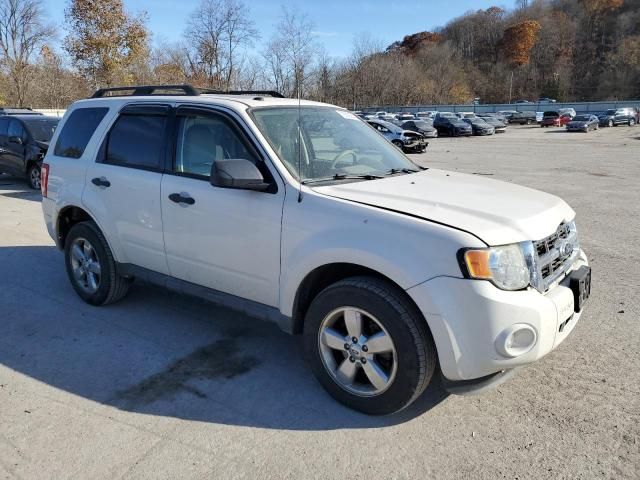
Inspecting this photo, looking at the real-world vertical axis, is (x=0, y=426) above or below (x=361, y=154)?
below

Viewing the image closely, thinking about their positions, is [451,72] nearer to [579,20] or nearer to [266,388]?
[579,20]

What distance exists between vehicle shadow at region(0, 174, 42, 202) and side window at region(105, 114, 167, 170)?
737 centimetres

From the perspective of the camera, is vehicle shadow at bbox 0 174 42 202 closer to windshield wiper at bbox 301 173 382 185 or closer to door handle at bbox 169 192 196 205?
door handle at bbox 169 192 196 205

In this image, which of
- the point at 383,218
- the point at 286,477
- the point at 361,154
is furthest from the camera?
the point at 361,154

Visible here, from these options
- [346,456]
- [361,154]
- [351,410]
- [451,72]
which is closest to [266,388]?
[351,410]

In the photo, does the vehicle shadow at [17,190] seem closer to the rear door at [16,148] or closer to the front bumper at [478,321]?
the rear door at [16,148]

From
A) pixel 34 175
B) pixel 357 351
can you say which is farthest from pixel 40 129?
pixel 357 351

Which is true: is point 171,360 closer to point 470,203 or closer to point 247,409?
point 247,409

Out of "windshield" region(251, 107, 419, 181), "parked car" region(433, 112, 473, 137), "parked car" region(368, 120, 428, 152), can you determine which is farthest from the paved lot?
"parked car" region(433, 112, 473, 137)

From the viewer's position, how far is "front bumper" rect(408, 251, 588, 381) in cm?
261

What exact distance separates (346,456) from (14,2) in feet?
146

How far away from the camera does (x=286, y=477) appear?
258 centimetres

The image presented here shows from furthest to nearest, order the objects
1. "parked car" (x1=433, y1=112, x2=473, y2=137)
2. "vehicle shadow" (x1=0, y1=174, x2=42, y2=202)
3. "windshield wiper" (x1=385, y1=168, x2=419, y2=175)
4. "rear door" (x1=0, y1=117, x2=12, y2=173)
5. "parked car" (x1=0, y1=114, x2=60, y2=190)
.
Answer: "parked car" (x1=433, y1=112, x2=473, y2=137), "rear door" (x1=0, y1=117, x2=12, y2=173), "parked car" (x1=0, y1=114, x2=60, y2=190), "vehicle shadow" (x1=0, y1=174, x2=42, y2=202), "windshield wiper" (x1=385, y1=168, x2=419, y2=175)

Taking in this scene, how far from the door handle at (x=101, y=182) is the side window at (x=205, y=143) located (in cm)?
84
